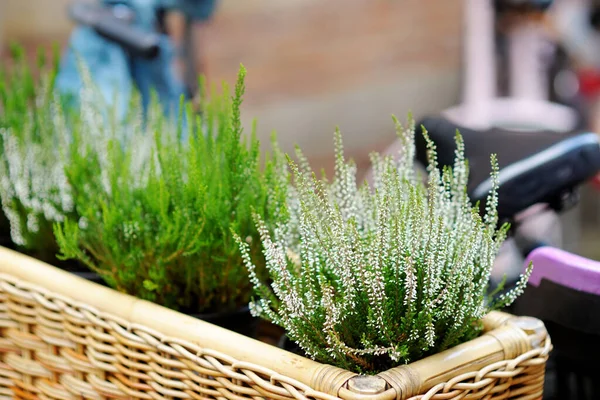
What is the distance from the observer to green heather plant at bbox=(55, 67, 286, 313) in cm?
75

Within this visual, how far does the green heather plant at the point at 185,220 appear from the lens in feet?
2.45

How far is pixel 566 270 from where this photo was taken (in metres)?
0.73

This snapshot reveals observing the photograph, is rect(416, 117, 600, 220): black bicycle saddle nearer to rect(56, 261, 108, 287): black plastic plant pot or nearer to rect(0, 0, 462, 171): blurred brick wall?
rect(56, 261, 108, 287): black plastic plant pot

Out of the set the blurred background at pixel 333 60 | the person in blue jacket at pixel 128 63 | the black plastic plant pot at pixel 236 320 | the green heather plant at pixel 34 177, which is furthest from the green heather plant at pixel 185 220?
the blurred background at pixel 333 60

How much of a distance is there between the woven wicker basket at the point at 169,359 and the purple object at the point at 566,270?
0.23ft

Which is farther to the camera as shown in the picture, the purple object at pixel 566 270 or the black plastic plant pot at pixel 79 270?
the black plastic plant pot at pixel 79 270

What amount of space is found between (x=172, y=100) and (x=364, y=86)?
2529 mm

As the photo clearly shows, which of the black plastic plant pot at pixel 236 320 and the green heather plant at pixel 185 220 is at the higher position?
the green heather plant at pixel 185 220

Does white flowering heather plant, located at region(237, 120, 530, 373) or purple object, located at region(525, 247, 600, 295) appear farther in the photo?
purple object, located at region(525, 247, 600, 295)

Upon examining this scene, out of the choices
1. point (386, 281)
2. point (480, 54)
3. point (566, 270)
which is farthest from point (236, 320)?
point (480, 54)

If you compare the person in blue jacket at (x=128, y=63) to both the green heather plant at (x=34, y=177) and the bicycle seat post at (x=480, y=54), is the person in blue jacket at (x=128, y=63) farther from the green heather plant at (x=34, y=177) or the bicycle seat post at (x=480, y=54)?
the bicycle seat post at (x=480, y=54)

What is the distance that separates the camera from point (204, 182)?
2.44ft

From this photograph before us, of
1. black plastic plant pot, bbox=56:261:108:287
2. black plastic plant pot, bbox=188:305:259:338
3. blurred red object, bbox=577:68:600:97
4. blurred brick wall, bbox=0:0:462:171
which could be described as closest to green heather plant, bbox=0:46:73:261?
black plastic plant pot, bbox=56:261:108:287

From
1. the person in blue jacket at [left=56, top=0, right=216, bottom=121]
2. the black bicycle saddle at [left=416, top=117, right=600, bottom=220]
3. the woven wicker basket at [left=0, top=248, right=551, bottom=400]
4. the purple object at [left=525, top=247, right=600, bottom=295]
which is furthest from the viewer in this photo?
the person in blue jacket at [left=56, top=0, right=216, bottom=121]
